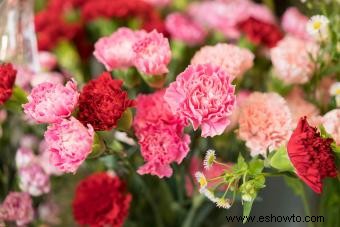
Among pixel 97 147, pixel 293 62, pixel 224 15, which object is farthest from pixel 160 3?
pixel 97 147

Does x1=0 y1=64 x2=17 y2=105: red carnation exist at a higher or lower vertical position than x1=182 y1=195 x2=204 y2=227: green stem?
higher

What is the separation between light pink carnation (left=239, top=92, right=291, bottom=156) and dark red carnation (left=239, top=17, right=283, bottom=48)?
0.52ft

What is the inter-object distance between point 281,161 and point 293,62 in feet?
0.52

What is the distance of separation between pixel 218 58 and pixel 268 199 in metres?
0.17

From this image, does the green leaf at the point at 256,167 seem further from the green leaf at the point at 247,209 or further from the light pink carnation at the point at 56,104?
the light pink carnation at the point at 56,104

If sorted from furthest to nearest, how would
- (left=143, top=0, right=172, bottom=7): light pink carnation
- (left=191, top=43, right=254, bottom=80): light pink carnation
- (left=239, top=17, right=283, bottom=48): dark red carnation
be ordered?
(left=143, top=0, right=172, bottom=7): light pink carnation
(left=239, top=17, right=283, bottom=48): dark red carnation
(left=191, top=43, right=254, bottom=80): light pink carnation

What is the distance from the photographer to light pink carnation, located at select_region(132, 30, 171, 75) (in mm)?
450

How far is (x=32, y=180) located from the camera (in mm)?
546

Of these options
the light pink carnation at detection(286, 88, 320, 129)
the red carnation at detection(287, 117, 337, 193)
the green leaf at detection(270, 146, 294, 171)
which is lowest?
the light pink carnation at detection(286, 88, 320, 129)

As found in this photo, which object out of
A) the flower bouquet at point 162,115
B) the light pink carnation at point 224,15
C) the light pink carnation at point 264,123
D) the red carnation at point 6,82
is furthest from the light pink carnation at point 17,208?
the light pink carnation at point 224,15

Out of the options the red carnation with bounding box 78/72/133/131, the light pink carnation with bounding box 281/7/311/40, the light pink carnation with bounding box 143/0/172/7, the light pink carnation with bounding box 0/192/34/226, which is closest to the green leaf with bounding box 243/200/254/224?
the red carnation with bounding box 78/72/133/131

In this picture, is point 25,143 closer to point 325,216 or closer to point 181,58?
point 181,58

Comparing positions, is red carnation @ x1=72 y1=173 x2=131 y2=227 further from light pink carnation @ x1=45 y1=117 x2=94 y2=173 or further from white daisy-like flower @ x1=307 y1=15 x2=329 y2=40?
white daisy-like flower @ x1=307 y1=15 x2=329 y2=40

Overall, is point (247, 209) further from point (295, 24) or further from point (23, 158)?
point (295, 24)
